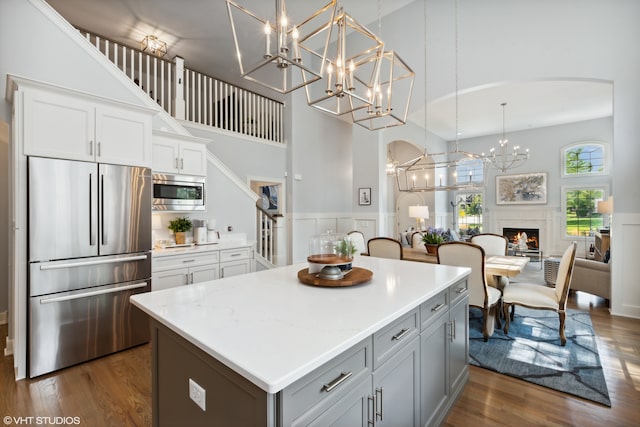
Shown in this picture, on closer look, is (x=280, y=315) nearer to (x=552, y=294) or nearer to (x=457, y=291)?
(x=457, y=291)

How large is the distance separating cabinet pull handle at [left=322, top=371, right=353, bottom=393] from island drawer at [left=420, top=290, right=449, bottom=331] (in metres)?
0.67

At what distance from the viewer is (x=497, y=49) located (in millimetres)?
4543

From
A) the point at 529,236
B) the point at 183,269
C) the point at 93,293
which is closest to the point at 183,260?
the point at 183,269

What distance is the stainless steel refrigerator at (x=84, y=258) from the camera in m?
2.35

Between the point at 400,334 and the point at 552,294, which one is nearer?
the point at 400,334

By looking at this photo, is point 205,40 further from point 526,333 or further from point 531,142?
point 531,142

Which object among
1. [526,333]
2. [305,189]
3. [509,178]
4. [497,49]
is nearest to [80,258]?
[526,333]

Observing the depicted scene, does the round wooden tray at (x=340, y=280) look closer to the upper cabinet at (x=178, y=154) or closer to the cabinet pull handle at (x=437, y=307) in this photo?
the cabinet pull handle at (x=437, y=307)

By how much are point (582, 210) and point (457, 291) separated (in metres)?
8.87

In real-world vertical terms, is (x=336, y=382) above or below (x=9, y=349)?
above

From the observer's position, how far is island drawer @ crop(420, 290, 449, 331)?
158 cm

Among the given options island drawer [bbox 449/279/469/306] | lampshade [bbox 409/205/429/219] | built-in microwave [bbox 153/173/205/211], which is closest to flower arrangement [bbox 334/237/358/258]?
island drawer [bbox 449/279/469/306]

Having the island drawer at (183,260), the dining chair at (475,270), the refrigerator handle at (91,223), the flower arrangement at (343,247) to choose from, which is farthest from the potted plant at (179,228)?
the dining chair at (475,270)

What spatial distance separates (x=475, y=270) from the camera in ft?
9.36
